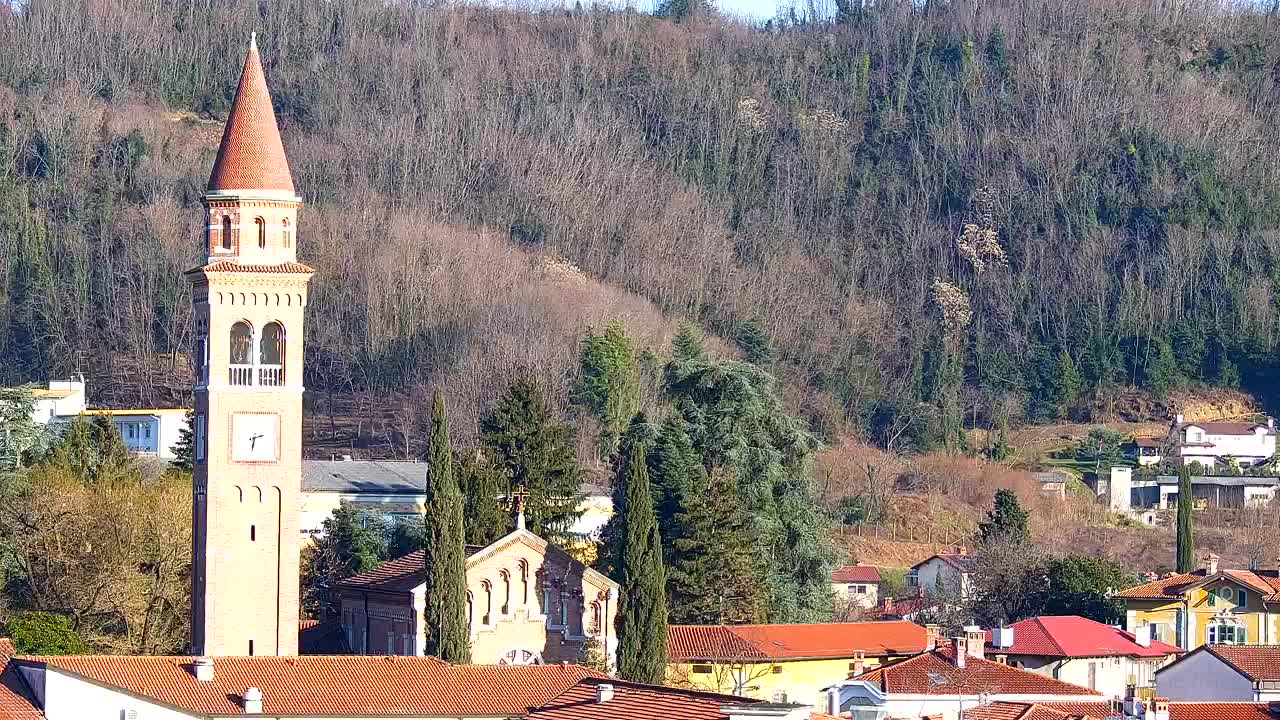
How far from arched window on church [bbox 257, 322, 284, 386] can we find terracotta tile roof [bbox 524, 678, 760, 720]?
14813 mm

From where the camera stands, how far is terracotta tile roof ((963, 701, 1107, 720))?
135 ft

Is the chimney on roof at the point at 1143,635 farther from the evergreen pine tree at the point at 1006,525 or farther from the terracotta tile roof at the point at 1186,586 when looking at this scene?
the evergreen pine tree at the point at 1006,525

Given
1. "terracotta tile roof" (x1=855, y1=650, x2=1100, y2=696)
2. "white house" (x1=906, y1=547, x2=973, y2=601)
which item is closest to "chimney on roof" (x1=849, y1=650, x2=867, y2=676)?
"terracotta tile roof" (x1=855, y1=650, x2=1100, y2=696)

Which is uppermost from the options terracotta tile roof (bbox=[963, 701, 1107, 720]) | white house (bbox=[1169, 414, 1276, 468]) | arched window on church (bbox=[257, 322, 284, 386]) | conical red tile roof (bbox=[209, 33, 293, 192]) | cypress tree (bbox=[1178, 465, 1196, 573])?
conical red tile roof (bbox=[209, 33, 293, 192])

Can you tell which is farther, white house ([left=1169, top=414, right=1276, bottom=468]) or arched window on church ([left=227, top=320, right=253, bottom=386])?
white house ([left=1169, top=414, right=1276, bottom=468])

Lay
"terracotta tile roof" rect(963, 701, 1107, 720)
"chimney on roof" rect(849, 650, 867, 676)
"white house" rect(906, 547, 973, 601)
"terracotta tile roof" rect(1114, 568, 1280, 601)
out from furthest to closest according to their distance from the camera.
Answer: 1. "white house" rect(906, 547, 973, 601)
2. "terracotta tile roof" rect(1114, 568, 1280, 601)
3. "chimney on roof" rect(849, 650, 867, 676)
4. "terracotta tile roof" rect(963, 701, 1107, 720)

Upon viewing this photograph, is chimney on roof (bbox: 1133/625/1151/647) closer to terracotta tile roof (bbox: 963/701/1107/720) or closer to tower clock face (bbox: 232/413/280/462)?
terracotta tile roof (bbox: 963/701/1107/720)

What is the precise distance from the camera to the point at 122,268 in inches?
4092

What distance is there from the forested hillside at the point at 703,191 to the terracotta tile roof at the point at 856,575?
50.0 ft

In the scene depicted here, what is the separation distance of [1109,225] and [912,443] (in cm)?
2658

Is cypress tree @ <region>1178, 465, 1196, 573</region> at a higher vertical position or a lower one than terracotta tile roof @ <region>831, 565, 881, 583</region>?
higher

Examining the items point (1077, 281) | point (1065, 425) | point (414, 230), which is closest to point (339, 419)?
point (414, 230)

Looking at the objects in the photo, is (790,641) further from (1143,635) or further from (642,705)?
(642,705)

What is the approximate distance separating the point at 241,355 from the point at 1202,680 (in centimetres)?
1882
